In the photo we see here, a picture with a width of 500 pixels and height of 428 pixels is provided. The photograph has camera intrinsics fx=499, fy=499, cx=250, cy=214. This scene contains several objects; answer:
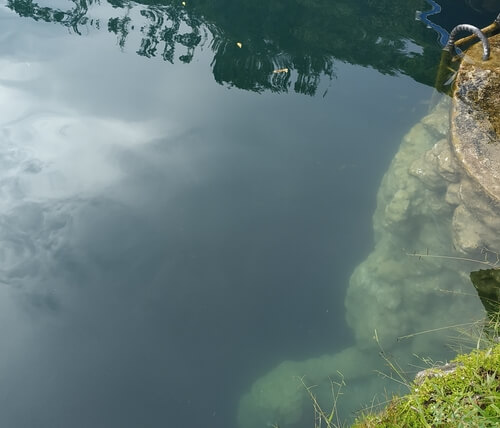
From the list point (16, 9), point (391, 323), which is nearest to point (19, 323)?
point (391, 323)

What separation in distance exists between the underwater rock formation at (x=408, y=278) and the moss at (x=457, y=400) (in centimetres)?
179

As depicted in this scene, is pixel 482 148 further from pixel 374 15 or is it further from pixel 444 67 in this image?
pixel 374 15

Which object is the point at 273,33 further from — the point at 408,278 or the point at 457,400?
the point at 457,400

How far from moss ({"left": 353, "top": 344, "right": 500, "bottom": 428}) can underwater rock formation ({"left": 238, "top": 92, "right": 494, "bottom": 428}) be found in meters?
1.79

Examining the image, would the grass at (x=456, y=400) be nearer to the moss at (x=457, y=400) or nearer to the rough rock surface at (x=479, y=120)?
the moss at (x=457, y=400)

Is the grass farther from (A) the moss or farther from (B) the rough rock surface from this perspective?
(B) the rough rock surface

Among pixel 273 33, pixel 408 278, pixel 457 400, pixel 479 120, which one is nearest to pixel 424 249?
pixel 408 278

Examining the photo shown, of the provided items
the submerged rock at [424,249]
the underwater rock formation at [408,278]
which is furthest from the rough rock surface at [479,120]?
the underwater rock formation at [408,278]

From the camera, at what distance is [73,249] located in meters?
4.73

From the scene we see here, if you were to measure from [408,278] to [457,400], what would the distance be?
2.53 m

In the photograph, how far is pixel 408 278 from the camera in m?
Answer: 4.60

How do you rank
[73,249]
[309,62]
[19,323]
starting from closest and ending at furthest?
[19,323] → [73,249] → [309,62]

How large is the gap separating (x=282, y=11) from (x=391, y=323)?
490cm

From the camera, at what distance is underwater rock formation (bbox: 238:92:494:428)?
409cm
